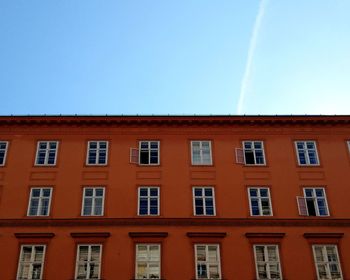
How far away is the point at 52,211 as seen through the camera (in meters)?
31.3

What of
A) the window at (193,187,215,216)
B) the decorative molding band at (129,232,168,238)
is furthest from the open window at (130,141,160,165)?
the decorative molding band at (129,232,168,238)

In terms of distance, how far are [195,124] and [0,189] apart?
13596mm

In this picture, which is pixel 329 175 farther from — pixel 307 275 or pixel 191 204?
pixel 191 204

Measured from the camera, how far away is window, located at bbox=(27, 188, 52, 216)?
31453 millimetres

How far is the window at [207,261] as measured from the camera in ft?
96.2

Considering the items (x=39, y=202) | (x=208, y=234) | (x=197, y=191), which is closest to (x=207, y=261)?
(x=208, y=234)

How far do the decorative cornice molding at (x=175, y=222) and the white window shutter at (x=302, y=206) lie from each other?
1.63ft

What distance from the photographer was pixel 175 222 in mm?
30953

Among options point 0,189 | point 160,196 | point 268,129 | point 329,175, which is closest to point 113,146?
point 160,196

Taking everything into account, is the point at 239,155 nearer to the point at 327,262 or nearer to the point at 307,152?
the point at 307,152

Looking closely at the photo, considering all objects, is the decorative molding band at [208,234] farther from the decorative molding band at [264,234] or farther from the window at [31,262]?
the window at [31,262]

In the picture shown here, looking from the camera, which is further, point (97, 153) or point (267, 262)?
point (97, 153)

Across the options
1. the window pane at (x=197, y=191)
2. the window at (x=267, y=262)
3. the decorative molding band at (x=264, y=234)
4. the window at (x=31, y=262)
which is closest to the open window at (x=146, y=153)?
the window pane at (x=197, y=191)

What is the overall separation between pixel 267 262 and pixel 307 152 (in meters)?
8.54
